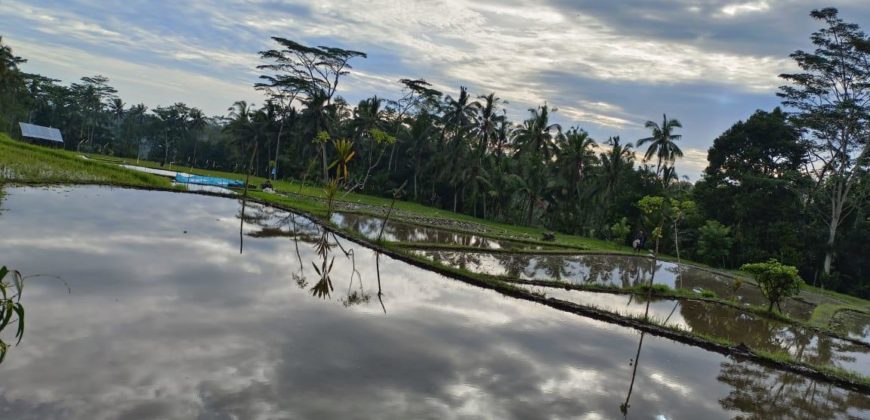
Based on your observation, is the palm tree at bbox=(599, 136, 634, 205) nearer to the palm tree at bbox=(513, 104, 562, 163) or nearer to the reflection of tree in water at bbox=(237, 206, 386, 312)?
the palm tree at bbox=(513, 104, 562, 163)

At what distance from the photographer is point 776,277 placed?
40.3 feet

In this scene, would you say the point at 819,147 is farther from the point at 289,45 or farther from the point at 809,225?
the point at 289,45

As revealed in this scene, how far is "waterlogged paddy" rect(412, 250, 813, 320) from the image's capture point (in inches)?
578

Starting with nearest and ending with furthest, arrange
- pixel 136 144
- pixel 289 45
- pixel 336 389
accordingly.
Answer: pixel 336 389 < pixel 289 45 < pixel 136 144

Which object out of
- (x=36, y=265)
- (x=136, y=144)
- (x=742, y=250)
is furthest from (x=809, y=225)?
(x=136, y=144)

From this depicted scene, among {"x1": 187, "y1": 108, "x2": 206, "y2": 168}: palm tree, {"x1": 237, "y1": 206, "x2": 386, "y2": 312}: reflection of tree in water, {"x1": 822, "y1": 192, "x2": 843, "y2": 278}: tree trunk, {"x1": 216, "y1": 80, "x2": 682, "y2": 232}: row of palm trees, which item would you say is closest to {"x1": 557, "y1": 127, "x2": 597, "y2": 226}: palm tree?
{"x1": 216, "y1": 80, "x2": 682, "y2": 232}: row of palm trees

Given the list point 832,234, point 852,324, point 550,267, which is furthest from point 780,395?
point 832,234

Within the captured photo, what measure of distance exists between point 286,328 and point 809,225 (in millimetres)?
29764

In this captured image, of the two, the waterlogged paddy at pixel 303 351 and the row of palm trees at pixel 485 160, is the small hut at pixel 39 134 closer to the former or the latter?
the row of palm trees at pixel 485 160

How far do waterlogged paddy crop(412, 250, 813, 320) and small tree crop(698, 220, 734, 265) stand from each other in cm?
543

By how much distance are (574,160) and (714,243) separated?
422 inches

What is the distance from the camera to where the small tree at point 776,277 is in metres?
12.1

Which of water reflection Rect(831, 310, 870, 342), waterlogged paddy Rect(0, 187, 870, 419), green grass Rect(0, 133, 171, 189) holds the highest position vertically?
green grass Rect(0, 133, 171, 189)

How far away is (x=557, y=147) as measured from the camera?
36719mm
